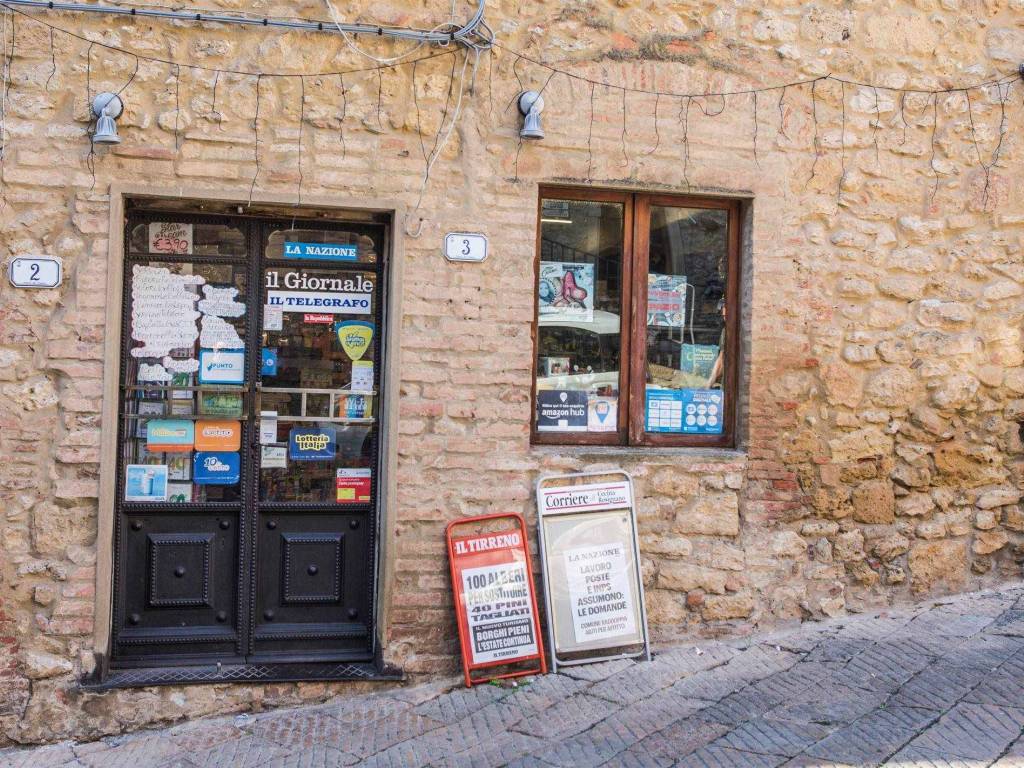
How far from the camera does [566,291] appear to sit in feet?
18.7

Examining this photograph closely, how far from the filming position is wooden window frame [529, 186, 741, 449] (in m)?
5.64

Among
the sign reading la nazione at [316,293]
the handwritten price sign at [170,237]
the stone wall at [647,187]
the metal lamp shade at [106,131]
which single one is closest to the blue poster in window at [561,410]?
the stone wall at [647,187]

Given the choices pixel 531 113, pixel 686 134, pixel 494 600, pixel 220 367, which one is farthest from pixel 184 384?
pixel 686 134

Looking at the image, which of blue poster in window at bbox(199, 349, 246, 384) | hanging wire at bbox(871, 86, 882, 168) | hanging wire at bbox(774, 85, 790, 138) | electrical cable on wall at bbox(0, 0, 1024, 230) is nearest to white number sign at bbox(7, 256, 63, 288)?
electrical cable on wall at bbox(0, 0, 1024, 230)

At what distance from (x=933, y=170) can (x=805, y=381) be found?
4.88 ft

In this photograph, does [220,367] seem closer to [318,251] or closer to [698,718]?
[318,251]

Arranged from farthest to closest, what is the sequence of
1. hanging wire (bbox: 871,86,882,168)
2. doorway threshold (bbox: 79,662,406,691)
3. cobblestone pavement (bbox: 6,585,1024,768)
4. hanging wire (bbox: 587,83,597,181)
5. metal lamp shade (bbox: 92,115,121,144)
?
hanging wire (bbox: 871,86,882,168) < hanging wire (bbox: 587,83,597,181) < doorway threshold (bbox: 79,662,406,691) < metal lamp shade (bbox: 92,115,121,144) < cobblestone pavement (bbox: 6,585,1024,768)

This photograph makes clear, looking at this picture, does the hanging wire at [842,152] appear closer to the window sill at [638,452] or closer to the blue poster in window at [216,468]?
the window sill at [638,452]

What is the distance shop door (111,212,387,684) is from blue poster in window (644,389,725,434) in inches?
63.4

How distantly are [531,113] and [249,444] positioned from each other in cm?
231

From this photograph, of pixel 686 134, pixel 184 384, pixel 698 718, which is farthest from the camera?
pixel 686 134

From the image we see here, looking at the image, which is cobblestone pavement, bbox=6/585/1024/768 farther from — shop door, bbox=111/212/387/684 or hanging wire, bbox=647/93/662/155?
hanging wire, bbox=647/93/662/155

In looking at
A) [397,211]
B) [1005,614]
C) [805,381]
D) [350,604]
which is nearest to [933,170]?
[805,381]

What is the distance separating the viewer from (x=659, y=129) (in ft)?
18.1
